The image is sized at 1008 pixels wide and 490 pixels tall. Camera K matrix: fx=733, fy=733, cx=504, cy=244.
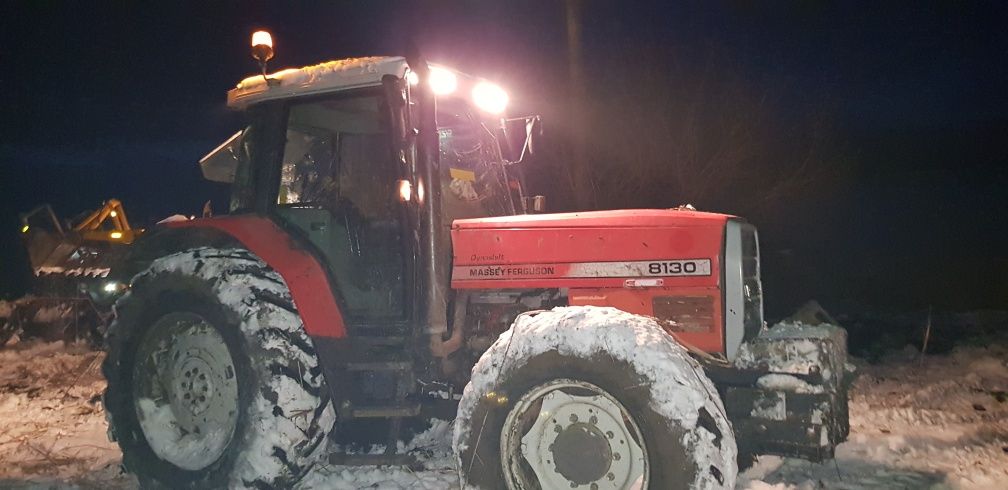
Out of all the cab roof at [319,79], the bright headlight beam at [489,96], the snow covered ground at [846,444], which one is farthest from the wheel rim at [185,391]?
the bright headlight beam at [489,96]

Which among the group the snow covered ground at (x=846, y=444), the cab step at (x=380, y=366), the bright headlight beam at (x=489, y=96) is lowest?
the snow covered ground at (x=846, y=444)

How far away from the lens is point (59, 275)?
12.3m

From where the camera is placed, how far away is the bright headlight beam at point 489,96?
18.4 feet

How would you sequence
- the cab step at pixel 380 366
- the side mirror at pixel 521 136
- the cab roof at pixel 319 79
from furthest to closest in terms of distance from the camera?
the side mirror at pixel 521 136 < the cab roof at pixel 319 79 < the cab step at pixel 380 366

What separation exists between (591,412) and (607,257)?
3.49 feet

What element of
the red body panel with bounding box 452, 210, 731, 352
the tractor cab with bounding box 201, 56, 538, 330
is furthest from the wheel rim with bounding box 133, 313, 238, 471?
the red body panel with bounding box 452, 210, 731, 352

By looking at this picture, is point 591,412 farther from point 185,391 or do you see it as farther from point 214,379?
point 185,391

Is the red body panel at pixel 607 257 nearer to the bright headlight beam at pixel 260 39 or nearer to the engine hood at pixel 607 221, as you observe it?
the engine hood at pixel 607 221

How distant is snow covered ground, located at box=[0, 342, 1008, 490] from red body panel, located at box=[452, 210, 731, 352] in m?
1.42

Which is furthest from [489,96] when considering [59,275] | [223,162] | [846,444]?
[59,275]

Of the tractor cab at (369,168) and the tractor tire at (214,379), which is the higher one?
the tractor cab at (369,168)

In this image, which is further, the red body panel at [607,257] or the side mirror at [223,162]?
the side mirror at [223,162]

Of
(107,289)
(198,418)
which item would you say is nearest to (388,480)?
(198,418)

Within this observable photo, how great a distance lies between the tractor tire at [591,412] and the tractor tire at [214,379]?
124 centimetres
